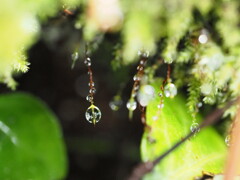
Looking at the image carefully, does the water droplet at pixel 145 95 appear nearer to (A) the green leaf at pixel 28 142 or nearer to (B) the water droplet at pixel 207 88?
(B) the water droplet at pixel 207 88

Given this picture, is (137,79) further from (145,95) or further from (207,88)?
(207,88)

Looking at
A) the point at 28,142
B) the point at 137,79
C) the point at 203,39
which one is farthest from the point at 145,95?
the point at 28,142

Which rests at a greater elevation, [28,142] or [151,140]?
[28,142]

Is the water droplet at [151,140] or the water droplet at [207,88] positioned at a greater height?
the water droplet at [207,88]

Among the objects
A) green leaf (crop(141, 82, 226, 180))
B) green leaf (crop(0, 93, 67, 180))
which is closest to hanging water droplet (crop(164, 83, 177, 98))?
green leaf (crop(141, 82, 226, 180))

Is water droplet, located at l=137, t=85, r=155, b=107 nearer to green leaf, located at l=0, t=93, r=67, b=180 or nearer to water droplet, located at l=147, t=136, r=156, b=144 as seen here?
water droplet, located at l=147, t=136, r=156, b=144

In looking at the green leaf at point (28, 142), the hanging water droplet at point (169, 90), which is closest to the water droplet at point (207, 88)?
the hanging water droplet at point (169, 90)
